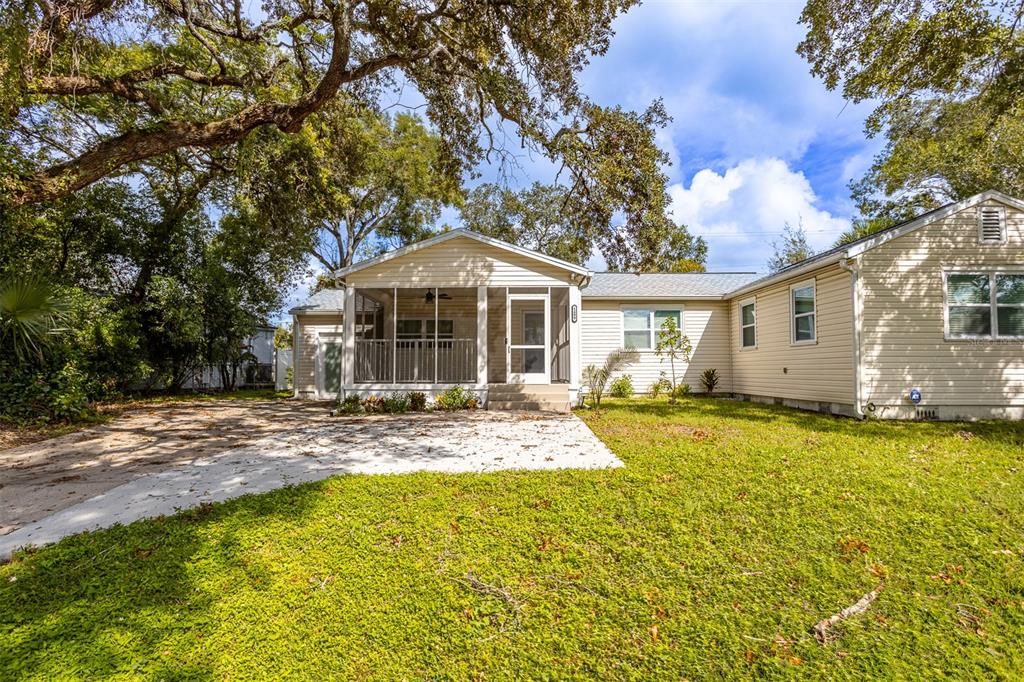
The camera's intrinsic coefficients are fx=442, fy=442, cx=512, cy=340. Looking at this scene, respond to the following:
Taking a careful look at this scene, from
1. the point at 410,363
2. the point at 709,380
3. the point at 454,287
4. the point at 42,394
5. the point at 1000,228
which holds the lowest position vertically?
the point at 709,380

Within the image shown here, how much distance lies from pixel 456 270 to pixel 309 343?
775 cm

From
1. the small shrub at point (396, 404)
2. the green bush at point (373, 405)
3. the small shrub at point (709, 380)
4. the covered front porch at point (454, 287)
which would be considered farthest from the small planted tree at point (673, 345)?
the green bush at point (373, 405)

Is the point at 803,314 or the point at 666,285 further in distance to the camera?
the point at 666,285

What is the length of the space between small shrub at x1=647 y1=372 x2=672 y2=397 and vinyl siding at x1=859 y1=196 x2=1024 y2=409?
5678mm

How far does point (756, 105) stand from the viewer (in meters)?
12.0

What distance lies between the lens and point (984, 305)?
9344mm

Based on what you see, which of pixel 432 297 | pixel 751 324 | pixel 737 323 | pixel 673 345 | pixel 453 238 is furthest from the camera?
pixel 737 323

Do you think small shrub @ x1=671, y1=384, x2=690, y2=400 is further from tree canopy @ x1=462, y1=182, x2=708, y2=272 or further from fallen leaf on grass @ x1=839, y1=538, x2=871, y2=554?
fallen leaf on grass @ x1=839, y1=538, x2=871, y2=554

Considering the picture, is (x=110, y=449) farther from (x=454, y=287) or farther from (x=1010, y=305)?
(x=1010, y=305)

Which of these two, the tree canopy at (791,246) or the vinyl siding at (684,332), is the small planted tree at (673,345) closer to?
the vinyl siding at (684,332)

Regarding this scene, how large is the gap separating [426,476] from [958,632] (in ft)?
14.8

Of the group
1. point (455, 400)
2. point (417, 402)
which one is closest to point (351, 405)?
point (417, 402)

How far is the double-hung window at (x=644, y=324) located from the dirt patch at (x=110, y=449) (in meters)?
9.53

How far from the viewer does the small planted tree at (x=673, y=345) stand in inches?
511
